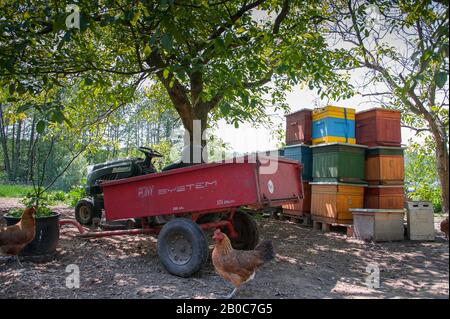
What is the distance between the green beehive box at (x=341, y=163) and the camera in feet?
22.8

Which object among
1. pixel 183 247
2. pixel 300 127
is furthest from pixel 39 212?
pixel 300 127

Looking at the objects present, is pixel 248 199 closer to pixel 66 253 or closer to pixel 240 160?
pixel 240 160

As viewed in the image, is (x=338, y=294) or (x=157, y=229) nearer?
(x=338, y=294)

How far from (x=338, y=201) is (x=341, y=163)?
32.0 inches

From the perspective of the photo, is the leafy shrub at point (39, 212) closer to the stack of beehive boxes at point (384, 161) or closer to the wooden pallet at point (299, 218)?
the wooden pallet at point (299, 218)

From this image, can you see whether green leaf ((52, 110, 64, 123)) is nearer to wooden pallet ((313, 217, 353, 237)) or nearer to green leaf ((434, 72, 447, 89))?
green leaf ((434, 72, 447, 89))

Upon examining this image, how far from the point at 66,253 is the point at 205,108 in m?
4.44

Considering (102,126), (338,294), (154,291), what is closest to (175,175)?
(154,291)

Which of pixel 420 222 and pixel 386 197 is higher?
pixel 386 197

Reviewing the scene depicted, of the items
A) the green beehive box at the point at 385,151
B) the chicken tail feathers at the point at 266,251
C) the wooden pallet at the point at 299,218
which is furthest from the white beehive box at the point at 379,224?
Result: the chicken tail feathers at the point at 266,251

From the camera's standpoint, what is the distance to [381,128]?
707cm

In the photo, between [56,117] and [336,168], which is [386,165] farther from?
[56,117]

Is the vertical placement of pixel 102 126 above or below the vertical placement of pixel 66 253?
above
